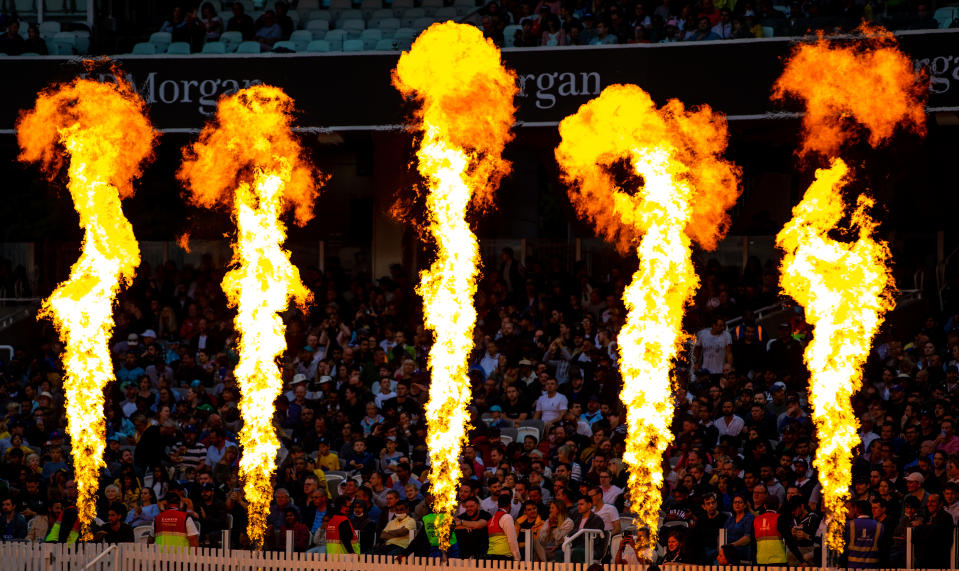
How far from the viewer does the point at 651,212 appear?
832 inches

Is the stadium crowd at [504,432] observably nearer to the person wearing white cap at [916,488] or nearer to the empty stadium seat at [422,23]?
the person wearing white cap at [916,488]

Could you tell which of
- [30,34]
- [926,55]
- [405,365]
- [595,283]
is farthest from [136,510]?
[926,55]

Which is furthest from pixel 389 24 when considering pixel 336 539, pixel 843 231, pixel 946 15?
pixel 336 539

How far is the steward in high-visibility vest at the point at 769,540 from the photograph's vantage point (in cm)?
1553

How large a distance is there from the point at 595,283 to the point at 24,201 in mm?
22611

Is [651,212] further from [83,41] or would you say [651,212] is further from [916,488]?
[83,41]

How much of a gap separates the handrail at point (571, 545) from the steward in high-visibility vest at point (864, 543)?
2.42 metres

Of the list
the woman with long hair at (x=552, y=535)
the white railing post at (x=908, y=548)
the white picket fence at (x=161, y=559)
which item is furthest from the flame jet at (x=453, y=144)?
the white railing post at (x=908, y=548)

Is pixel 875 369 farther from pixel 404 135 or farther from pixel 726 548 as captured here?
pixel 404 135

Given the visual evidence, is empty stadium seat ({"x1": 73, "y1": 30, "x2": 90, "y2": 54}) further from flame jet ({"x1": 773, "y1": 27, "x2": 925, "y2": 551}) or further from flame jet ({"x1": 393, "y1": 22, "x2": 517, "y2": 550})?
flame jet ({"x1": 773, "y1": 27, "x2": 925, "y2": 551})

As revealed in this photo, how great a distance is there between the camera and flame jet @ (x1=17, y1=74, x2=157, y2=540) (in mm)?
21938

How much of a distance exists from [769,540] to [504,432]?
4.65 meters

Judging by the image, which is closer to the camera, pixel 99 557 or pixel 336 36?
pixel 99 557

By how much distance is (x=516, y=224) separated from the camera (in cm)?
2747
